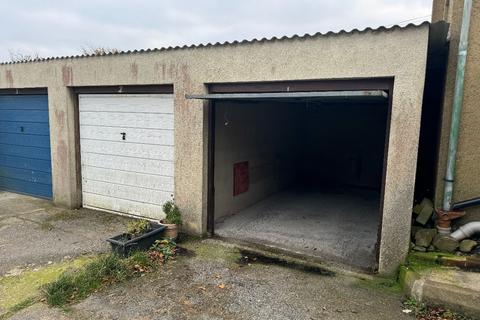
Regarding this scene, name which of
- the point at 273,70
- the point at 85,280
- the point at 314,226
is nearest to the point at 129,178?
the point at 85,280

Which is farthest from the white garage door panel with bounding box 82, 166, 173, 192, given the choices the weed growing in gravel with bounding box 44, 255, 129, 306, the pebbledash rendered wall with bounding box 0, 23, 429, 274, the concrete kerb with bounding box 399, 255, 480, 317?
the concrete kerb with bounding box 399, 255, 480, 317

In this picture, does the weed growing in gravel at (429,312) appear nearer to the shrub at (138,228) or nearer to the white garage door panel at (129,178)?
the shrub at (138,228)

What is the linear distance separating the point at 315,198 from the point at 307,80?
5174 millimetres

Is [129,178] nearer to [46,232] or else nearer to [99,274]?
[46,232]

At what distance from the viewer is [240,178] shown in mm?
7832

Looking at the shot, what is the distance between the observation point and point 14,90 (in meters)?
8.70

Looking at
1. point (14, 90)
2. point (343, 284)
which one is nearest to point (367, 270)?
point (343, 284)

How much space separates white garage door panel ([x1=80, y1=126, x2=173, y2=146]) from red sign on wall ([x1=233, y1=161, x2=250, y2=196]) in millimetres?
1719

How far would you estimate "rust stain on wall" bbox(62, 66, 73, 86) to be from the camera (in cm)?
746

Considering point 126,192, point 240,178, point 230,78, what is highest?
point 230,78

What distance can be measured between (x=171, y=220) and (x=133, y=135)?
215cm

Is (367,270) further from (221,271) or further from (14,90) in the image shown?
(14,90)

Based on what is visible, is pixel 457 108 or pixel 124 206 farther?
pixel 124 206

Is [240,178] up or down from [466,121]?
down
